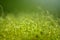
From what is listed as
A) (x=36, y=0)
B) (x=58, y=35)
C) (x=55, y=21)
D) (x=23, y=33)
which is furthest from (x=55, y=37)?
(x=36, y=0)

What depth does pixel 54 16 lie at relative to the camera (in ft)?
7.43

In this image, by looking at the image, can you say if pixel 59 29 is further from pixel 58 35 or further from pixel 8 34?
pixel 8 34

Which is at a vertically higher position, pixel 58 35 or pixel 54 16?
pixel 54 16

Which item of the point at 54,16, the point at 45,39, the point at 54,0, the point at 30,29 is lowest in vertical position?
the point at 45,39

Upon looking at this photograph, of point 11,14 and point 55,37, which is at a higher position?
point 11,14

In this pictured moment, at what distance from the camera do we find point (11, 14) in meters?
2.18

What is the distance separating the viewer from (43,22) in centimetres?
221

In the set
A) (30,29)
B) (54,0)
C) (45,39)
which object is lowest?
(45,39)

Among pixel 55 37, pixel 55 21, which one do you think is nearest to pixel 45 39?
pixel 55 37

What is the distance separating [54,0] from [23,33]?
27.5 inches

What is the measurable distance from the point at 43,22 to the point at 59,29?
0.26m

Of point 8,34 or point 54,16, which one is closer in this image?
point 8,34

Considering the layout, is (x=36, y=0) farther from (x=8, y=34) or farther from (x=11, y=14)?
(x=8, y=34)

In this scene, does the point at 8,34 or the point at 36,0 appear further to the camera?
the point at 36,0
